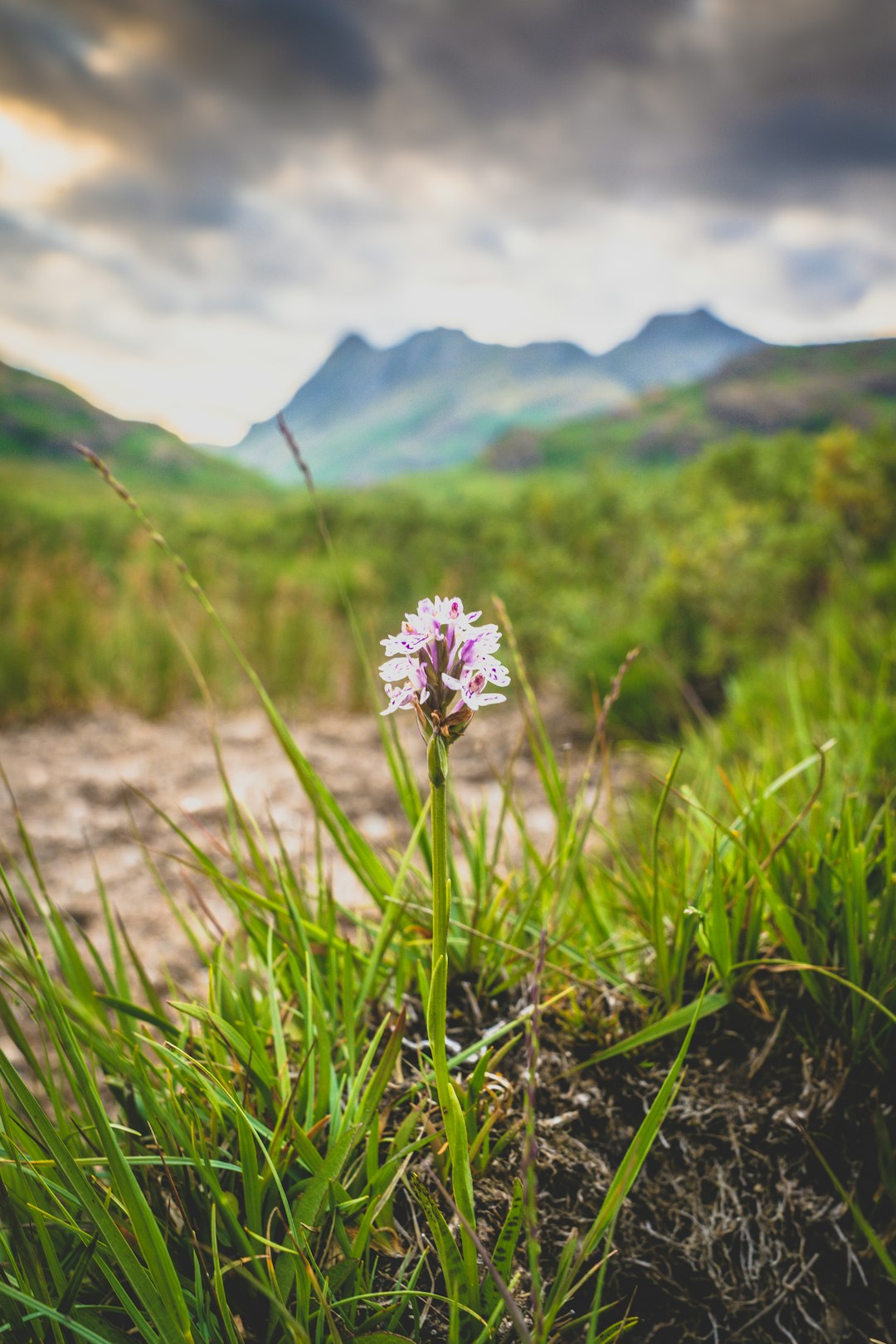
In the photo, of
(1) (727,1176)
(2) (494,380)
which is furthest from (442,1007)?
(2) (494,380)

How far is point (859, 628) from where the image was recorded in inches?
132

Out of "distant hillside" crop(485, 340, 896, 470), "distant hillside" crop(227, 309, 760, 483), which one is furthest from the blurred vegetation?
"distant hillside" crop(227, 309, 760, 483)

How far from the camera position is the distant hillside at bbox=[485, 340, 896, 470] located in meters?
56.0

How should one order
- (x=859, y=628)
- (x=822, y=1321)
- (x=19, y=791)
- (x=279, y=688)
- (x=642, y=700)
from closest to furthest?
(x=822, y=1321) < (x=859, y=628) < (x=19, y=791) < (x=642, y=700) < (x=279, y=688)

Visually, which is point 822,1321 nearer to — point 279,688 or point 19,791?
point 19,791

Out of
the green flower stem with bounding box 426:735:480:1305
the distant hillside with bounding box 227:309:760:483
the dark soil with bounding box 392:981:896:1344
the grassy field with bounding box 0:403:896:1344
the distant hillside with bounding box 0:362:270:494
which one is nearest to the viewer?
the green flower stem with bounding box 426:735:480:1305

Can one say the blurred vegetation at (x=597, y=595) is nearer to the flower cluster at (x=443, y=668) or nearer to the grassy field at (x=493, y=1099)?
the grassy field at (x=493, y=1099)

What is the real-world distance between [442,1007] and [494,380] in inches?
4647

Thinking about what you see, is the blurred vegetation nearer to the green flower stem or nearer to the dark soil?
the dark soil

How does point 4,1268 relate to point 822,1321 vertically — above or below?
above

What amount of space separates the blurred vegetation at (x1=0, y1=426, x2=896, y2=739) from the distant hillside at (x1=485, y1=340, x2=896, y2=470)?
47912mm

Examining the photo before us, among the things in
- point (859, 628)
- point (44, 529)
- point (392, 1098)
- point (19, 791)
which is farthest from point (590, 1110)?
point (44, 529)

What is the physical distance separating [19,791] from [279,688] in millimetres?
2181

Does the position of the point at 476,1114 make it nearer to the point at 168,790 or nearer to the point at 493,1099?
Result: the point at 493,1099
